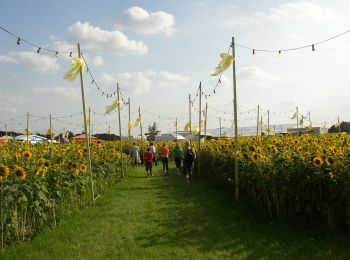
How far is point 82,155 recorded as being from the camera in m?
11.9

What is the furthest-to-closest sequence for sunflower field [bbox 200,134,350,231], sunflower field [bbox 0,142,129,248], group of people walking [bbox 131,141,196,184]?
group of people walking [bbox 131,141,196,184] < sunflower field [bbox 200,134,350,231] < sunflower field [bbox 0,142,129,248]

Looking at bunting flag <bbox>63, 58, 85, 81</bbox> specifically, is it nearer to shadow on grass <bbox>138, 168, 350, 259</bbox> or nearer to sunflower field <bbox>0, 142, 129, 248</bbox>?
sunflower field <bbox>0, 142, 129, 248</bbox>

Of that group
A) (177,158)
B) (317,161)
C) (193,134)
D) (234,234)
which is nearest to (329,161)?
(317,161)

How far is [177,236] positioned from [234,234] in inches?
41.4

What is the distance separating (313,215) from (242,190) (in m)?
3.58

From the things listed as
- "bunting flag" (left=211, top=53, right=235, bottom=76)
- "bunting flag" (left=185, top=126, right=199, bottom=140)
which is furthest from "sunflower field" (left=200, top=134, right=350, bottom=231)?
"bunting flag" (left=185, top=126, right=199, bottom=140)

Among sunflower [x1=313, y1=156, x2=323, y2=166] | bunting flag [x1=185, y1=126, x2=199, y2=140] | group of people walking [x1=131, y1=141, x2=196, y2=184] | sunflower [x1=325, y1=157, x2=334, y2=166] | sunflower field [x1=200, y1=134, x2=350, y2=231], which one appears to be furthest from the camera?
bunting flag [x1=185, y1=126, x2=199, y2=140]

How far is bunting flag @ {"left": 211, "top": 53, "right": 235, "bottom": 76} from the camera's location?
10.8 meters

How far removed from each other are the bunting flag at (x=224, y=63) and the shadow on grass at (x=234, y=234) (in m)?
3.36

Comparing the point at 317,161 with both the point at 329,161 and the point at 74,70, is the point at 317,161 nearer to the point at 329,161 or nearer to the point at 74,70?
the point at 329,161

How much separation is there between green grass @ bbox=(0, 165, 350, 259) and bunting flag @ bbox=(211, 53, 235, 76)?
11.0ft

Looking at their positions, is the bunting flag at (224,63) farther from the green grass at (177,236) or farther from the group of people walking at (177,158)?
the group of people walking at (177,158)

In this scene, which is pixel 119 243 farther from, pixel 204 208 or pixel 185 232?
pixel 204 208

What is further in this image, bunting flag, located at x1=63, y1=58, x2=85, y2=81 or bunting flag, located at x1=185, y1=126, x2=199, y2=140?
bunting flag, located at x1=185, y1=126, x2=199, y2=140
